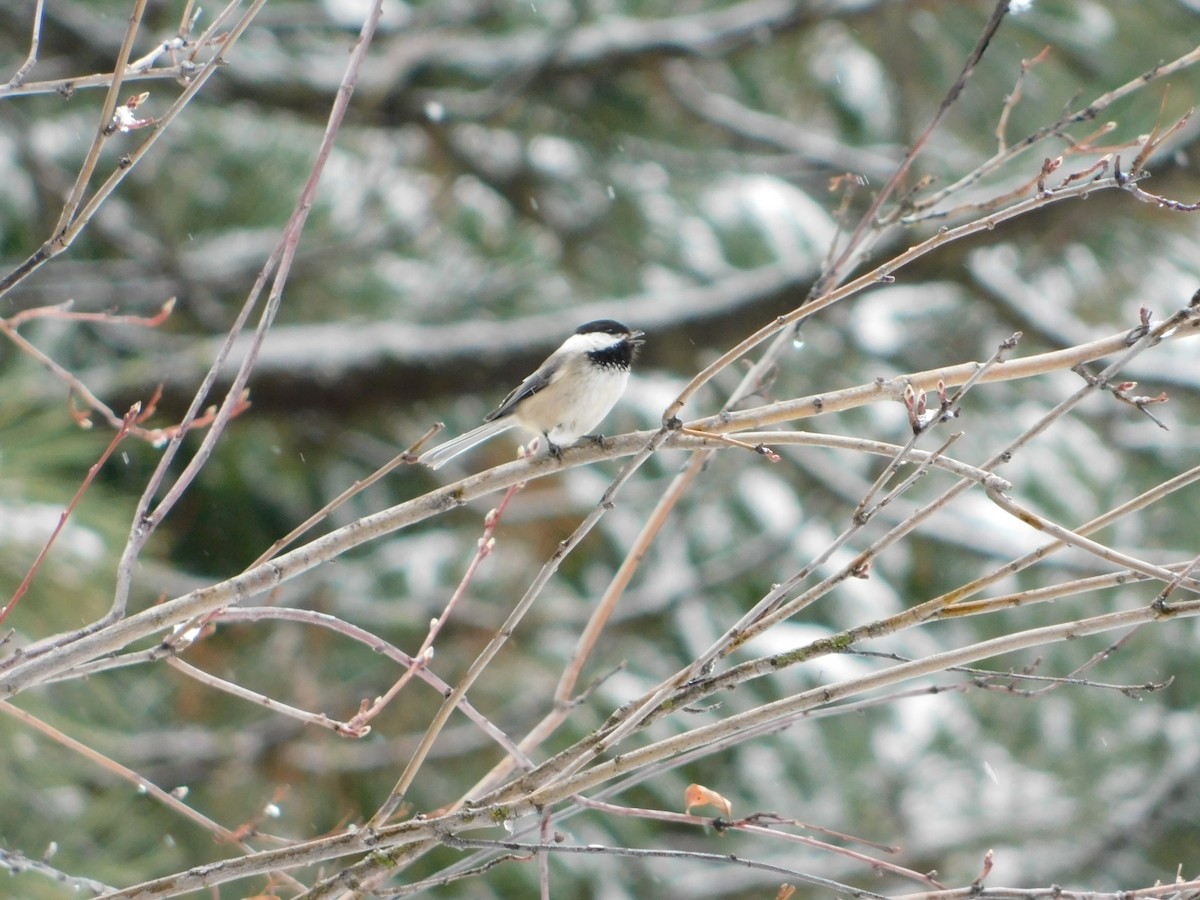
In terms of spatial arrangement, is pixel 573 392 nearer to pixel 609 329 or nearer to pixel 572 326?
pixel 609 329

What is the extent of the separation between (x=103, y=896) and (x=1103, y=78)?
4.46 metres

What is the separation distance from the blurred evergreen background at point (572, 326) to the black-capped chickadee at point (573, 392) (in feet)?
3.94

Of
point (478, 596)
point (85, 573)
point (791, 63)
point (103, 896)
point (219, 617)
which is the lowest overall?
point (103, 896)

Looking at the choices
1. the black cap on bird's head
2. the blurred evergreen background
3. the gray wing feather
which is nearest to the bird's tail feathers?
the gray wing feather

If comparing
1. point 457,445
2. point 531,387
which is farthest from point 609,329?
point 457,445

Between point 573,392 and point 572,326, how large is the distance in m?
1.43

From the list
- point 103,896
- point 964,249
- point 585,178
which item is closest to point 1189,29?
point 964,249

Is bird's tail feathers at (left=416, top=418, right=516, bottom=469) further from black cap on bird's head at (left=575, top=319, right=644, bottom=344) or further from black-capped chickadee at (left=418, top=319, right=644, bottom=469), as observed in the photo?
black cap on bird's head at (left=575, top=319, right=644, bottom=344)

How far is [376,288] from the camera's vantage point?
17.3 feet

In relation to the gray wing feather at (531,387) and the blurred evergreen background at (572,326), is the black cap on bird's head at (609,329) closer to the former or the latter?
the gray wing feather at (531,387)

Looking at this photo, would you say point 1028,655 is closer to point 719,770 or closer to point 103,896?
point 719,770

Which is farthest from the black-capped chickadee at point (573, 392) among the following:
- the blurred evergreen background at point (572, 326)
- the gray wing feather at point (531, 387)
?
the blurred evergreen background at point (572, 326)

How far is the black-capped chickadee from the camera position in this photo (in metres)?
2.66

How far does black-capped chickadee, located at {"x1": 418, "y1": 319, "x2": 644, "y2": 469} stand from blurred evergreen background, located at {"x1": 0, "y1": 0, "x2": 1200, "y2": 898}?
1.20 m
